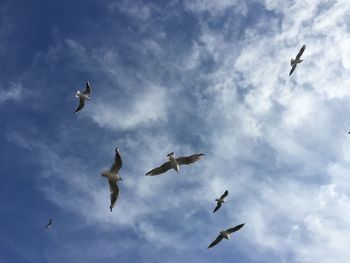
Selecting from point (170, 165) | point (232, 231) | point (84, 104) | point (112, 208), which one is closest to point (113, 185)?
point (112, 208)

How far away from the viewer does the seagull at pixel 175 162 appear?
37500mm

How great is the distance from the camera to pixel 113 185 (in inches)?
1457

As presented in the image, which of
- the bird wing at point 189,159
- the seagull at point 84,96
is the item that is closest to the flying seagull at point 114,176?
the bird wing at point 189,159

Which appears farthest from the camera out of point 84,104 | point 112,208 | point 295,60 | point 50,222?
point 50,222

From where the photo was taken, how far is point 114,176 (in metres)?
36.7

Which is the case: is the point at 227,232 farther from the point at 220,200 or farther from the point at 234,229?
the point at 220,200

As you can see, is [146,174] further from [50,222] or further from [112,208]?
[50,222]

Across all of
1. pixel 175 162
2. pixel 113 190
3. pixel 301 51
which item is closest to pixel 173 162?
pixel 175 162

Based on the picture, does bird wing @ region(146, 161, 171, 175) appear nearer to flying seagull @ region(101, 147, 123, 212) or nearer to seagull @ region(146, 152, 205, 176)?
seagull @ region(146, 152, 205, 176)

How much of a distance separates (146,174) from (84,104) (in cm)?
1535

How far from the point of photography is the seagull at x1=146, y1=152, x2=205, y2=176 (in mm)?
37500

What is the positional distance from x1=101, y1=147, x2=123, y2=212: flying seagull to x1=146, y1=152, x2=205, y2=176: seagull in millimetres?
2520

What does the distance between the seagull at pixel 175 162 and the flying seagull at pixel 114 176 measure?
2520 mm

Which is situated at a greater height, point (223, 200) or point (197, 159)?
point (223, 200)
